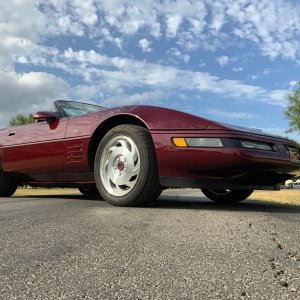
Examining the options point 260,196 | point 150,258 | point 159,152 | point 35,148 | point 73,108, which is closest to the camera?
point 150,258

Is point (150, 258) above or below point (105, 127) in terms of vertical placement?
below

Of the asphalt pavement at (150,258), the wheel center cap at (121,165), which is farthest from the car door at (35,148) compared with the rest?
the asphalt pavement at (150,258)

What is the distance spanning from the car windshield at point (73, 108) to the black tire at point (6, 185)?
148cm

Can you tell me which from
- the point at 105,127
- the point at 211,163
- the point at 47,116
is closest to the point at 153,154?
the point at 211,163

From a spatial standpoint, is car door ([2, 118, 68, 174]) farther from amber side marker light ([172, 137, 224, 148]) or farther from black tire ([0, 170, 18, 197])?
amber side marker light ([172, 137, 224, 148])

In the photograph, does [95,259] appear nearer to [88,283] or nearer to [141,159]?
[88,283]

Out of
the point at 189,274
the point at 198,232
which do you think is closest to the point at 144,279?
the point at 189,274

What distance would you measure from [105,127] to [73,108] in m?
1.12

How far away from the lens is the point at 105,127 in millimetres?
4508

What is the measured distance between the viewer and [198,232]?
2557 mm

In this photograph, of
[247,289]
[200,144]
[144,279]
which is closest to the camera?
[247,289]

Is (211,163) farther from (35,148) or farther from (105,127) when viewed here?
(35,148)

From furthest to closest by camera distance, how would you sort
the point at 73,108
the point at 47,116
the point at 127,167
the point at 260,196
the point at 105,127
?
1. the point at 260,196
2. the point at 73,108
3. the point at 47,116
4. the point at 105,127
5. the point at 127,167

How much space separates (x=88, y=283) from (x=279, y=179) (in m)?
3.18
